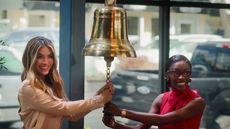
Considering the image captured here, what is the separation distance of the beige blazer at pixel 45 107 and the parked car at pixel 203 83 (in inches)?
68.2

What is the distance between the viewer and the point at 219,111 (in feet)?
15.1

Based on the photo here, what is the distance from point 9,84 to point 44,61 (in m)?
1.37

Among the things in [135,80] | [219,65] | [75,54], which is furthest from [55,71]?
[219,65]

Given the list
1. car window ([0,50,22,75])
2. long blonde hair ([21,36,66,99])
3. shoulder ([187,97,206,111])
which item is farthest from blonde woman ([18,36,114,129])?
A: car window ([0,50,22,75])

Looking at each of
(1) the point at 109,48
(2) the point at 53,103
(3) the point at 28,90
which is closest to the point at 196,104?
(1) the point at 109,48

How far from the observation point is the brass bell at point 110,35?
229cm

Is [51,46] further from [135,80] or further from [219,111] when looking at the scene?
[219,111]

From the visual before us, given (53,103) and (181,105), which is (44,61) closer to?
(53,103)

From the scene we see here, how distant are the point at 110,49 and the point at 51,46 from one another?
396 mm

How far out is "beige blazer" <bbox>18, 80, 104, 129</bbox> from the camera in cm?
242

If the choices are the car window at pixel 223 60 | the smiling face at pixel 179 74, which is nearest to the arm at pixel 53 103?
the smiling face at pixel 179 74

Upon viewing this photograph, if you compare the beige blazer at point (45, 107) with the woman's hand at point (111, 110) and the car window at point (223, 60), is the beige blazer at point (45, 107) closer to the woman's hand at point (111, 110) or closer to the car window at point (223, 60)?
the woman's hand at point (111, 110)

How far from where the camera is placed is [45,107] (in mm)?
2424

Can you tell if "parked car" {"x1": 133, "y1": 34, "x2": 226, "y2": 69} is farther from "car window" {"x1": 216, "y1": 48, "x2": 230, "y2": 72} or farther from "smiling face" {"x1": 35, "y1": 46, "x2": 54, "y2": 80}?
"smiling face" {"x1": 35, "y1": 46, "x2": 54, "y2": 80}
